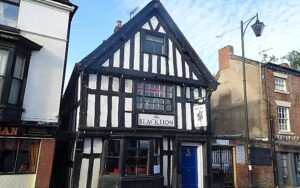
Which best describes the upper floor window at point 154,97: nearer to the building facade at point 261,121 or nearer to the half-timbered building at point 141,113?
the half-timbered building at point 141,113

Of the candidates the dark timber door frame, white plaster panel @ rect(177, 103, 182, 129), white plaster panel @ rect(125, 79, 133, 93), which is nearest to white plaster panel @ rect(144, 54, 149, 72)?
white plaster panel @ rect(125, 79, 133, 93)

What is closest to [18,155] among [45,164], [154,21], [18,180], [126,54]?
[18,180]

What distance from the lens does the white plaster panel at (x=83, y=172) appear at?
460 inches

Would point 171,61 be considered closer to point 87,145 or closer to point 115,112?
point 115,112

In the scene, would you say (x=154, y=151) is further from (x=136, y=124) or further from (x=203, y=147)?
(x=203, y=147)

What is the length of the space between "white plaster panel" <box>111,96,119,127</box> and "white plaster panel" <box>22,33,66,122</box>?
2.38 metres

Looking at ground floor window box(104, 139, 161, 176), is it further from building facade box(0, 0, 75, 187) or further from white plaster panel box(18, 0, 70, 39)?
white plaster panel box(18, 0, 70, 39)

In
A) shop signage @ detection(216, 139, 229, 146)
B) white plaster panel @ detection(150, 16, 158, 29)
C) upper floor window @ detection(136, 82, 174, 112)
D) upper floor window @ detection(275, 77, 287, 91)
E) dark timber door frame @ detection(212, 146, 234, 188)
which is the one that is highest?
white plaster panel @ detection(150, 16, 158, 29)

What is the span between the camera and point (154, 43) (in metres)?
14.6

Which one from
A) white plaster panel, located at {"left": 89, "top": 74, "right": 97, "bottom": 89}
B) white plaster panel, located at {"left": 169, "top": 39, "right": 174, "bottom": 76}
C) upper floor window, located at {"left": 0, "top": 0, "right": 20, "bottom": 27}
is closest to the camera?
upper floor window, located at {"left": 0, "top": 0, "right": 20, "bottom": 27}

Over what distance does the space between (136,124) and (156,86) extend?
227 centimetres

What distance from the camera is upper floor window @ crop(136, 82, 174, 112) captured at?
1353 cm

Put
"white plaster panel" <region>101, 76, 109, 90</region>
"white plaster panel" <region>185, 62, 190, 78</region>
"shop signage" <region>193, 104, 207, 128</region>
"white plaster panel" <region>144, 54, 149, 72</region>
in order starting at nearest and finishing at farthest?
"white plaster panel" <region>101, 76, 109, 90</region> → "shop signage" <region>193, 104, 207, 128</region> → "white plaster panel" <region>144, 54, 149, 72</region> → "white plaster panel" <region>185, 62, 190, 78</region>

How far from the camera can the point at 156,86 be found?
1412 centimetres
